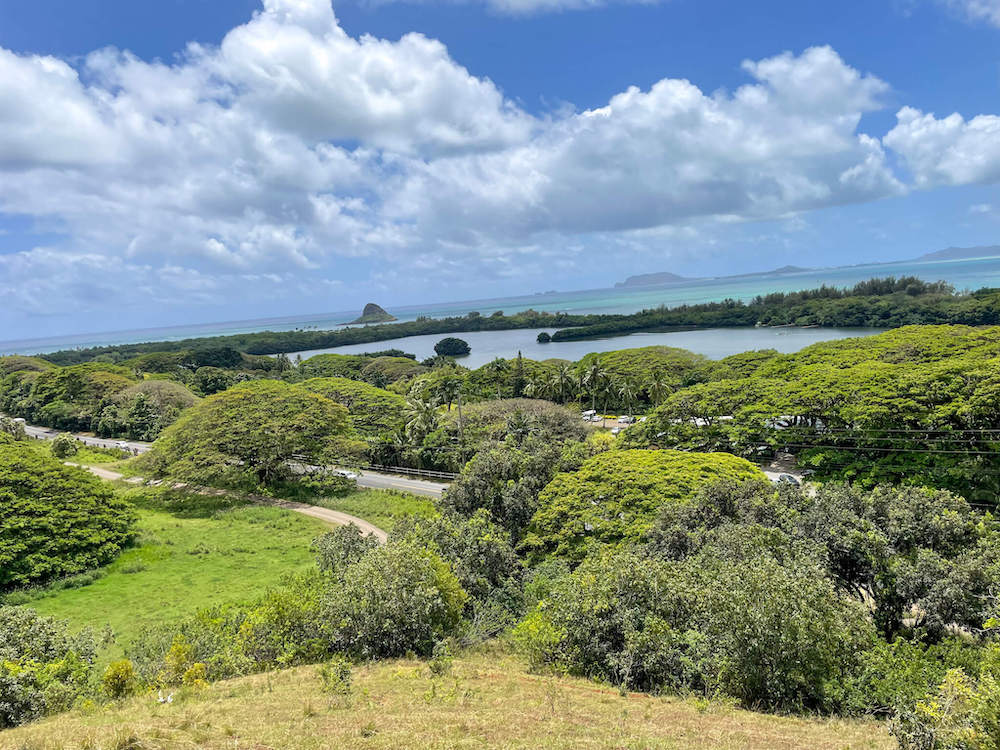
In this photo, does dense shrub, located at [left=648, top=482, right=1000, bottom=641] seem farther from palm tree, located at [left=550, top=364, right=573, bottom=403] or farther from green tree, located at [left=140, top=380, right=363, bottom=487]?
palm tree, located at [left=550, top=364, right=573, bottom=403]

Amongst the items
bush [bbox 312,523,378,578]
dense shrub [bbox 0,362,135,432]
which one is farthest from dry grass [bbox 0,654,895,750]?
dense shrub [bbox 0,362,135,432]

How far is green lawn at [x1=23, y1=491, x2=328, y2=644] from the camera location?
72.6 feet

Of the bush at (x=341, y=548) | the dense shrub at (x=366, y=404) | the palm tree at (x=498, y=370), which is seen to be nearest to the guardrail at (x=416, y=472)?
the dense shrub at (x=366, y=404)

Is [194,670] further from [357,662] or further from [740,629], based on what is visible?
[740,629]

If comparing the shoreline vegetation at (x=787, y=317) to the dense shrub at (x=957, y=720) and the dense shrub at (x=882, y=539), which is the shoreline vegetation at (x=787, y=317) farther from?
the dense shrub at (x=957, y=720)

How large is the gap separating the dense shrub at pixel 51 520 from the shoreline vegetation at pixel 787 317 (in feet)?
398

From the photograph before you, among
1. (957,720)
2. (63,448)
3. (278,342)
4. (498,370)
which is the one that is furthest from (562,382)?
(278,342)

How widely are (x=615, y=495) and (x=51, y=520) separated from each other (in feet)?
90.7

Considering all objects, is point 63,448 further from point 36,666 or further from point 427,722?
point 427,722

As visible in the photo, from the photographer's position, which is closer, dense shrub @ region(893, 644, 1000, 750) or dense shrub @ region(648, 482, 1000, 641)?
dense shrub @ region(893, 644, 1000, 750)

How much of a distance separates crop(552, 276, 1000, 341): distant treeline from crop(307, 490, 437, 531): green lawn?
104 m

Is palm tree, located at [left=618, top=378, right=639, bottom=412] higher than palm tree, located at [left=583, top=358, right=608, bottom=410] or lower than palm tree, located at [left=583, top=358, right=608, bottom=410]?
lower

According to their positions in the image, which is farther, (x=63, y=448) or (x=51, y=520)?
(x=63, y=448)

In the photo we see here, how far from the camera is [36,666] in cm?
1128
